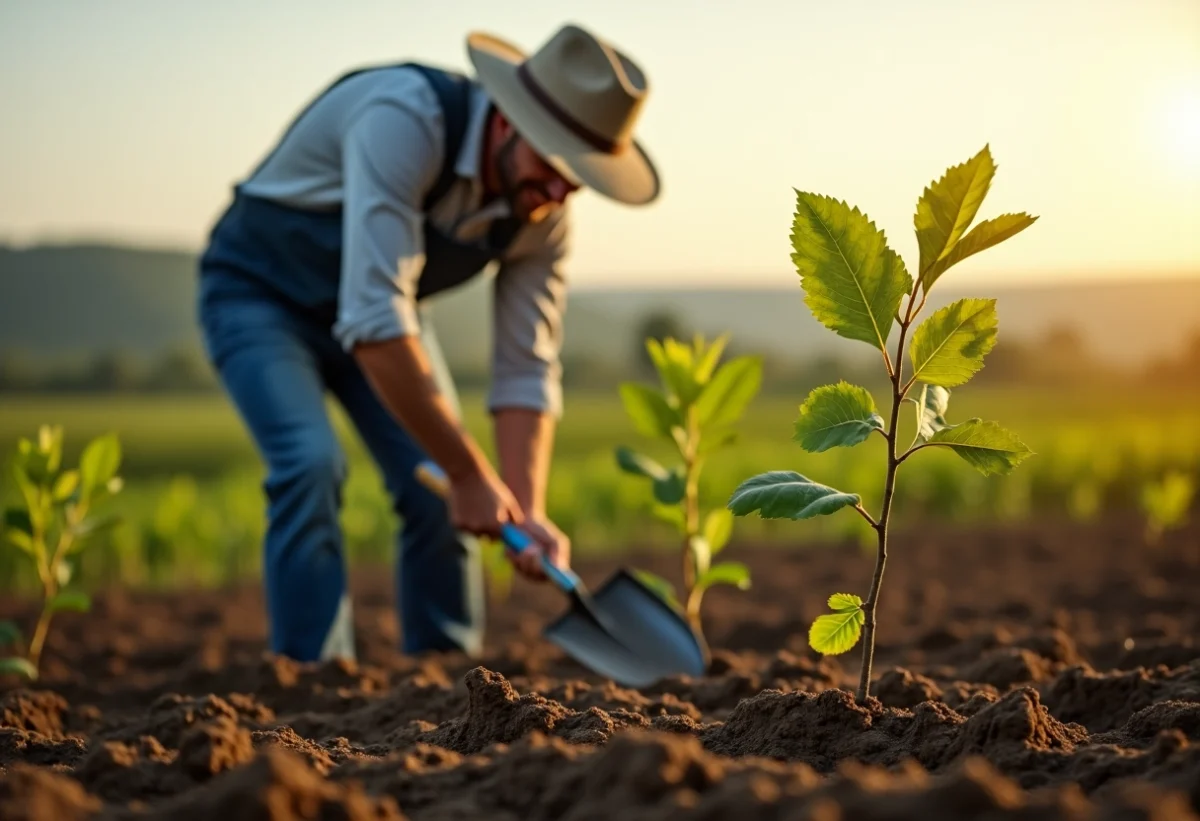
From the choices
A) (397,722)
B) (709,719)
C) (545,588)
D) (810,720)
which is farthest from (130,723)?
(545,588)

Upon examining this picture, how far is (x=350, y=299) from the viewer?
3.19 m

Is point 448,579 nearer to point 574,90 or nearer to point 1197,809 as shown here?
point 574,90

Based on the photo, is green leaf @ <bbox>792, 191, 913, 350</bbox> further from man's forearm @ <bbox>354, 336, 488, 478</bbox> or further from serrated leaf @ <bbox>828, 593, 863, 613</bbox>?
man's forearm @ <bbox>354, 336, 488, 478</bbox>

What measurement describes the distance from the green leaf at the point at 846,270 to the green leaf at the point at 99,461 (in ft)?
7.38

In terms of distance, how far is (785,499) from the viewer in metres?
1.83

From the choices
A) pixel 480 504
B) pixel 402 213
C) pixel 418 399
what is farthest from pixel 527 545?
pixel 402 213

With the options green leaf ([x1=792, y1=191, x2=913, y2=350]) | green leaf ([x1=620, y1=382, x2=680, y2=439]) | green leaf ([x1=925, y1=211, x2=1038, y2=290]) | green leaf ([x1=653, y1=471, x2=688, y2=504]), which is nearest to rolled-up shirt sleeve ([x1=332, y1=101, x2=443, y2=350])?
green leaf ([x1=620, y1=382, x2=680, y2=439])

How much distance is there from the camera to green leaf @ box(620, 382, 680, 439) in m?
3.21

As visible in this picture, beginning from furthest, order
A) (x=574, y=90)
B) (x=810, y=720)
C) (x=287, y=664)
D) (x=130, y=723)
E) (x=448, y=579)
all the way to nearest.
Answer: (x=448, y=579)
(x=574, y=90)
(x=287, y=664)
(x=130, y=723)
(x=810, y=720)

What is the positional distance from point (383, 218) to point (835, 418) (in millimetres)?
1722

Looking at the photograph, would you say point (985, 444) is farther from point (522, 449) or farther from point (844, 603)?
point (522, 449)

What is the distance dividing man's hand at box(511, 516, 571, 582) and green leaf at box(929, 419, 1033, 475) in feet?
5.35

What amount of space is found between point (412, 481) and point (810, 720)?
2221 millimetres

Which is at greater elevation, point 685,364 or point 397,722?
point 685,364
